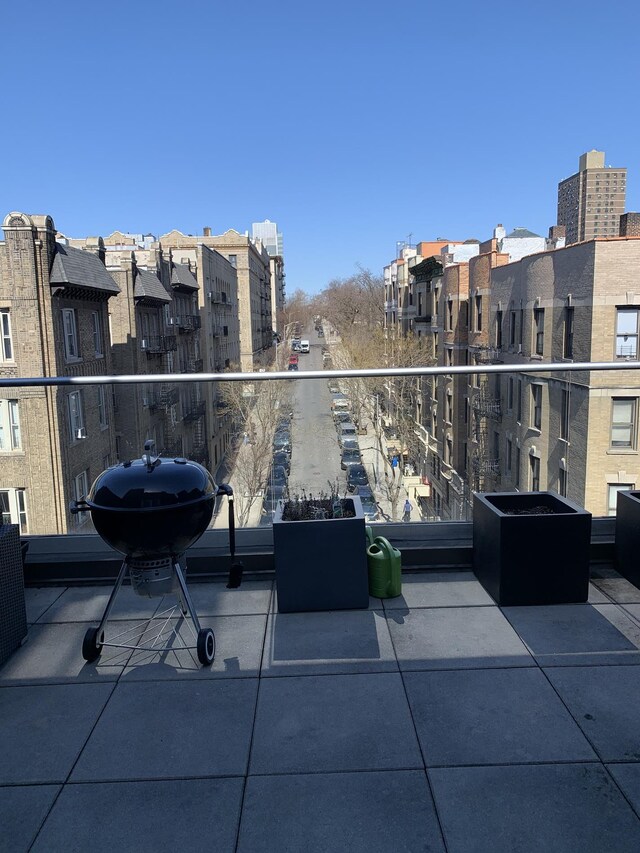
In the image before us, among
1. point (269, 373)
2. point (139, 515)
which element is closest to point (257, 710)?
point (139, 515)

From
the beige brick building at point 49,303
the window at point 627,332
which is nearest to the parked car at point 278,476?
the beige brick building at point 49,303

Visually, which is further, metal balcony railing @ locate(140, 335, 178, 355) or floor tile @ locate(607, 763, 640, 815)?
metal balcony railing @ locate(140, 335, 178, 355)

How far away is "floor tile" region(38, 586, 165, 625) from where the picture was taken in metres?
3.83

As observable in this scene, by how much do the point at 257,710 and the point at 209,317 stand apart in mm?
47727

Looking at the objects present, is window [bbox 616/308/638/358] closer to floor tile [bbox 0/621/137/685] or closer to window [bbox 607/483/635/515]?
window [bbox 607/483/635/515]

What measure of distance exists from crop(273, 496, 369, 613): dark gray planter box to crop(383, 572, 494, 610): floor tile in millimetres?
270

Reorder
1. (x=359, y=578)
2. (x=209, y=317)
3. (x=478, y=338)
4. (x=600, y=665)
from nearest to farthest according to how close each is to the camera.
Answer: (x=600, y=665) < (x=359, y=578) < (x=478, y=338) < (x=209, y=317)

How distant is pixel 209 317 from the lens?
4900 cm

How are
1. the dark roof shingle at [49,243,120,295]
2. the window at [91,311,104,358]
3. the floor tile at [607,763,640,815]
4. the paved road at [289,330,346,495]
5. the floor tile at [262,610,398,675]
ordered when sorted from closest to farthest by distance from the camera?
the floor tile at [607,763,640,815] → the floor tile at [262,610,398,675] → the paved road at [289,330,346,495] → the dark roof shingle at [49,243,120,295] → the window at [91,311,104,358]

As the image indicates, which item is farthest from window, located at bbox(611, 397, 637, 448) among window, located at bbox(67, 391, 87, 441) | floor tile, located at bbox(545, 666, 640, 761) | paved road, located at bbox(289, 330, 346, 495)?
window, located at bbox(67, 391, 87, 441)

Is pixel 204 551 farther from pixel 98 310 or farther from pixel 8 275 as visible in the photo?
pixel 98 310

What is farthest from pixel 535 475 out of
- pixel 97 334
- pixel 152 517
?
pixel 97 334

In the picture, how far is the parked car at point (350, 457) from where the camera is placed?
4.69 meters

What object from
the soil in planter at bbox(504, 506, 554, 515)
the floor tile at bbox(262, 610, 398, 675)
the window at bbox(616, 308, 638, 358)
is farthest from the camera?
the window at bbox(616, 308, 638, 358)
